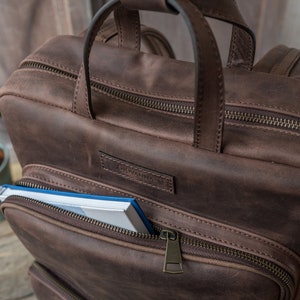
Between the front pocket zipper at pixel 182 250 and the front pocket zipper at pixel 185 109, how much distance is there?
15cm

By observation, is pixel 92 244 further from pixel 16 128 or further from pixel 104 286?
pixel 16 128

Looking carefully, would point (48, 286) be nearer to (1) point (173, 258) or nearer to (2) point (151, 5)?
(1) point (173, 258)

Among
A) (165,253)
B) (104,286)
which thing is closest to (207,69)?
(165,253)

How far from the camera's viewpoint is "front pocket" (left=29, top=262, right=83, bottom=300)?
659mm

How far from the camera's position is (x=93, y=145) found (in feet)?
1.57

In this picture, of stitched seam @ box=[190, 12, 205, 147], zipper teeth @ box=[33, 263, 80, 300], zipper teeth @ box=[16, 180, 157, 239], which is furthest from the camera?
zipper teeth @ box=[33, 263, 80, 300]

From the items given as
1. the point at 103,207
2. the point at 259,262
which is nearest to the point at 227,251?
the point at 259,262

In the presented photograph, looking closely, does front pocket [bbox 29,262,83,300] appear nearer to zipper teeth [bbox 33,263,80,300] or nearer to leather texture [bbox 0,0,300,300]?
zipper teeth [bbox 33,263,80,300]

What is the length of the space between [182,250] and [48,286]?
0.33 metres

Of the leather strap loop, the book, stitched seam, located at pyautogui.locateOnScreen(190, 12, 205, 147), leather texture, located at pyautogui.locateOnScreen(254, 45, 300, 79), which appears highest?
the leather strap loop

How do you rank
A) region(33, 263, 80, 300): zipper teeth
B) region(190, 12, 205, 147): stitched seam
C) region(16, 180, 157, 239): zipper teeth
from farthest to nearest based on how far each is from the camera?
region(33, 263, 80, 300): zipper teeth, region(16, 180, 157, 239): zipper teeth, region(190, 12, 205, 147): stitched seam

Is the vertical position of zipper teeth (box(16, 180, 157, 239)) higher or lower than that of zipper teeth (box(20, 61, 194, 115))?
lower

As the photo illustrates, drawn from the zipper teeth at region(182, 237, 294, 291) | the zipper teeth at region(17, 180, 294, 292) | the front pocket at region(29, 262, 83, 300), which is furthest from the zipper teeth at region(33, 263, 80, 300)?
the zipper teeth at region(182, 237, 294, 291)

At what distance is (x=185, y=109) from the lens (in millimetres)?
456
